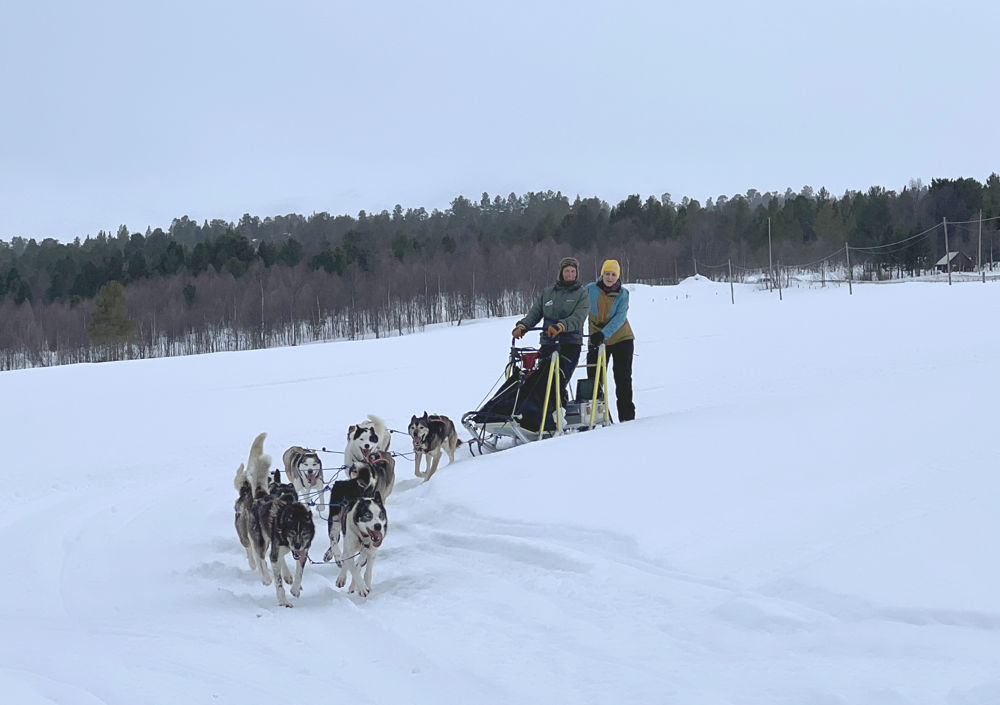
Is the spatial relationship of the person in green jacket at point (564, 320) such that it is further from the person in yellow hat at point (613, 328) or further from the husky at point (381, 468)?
the husky at point (381, 468)

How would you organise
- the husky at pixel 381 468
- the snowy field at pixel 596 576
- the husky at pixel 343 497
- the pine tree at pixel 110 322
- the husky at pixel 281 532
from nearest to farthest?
the snowy field at pixel 596 576
the husky at pixel 281 532
the husky at pixel 343 497
the husky at pixel 381 468
the pine tree at pixel 110 322

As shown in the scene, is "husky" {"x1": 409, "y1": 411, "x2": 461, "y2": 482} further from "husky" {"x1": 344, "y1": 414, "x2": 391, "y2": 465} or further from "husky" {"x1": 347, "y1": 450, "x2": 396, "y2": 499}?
"husky" {"x1": 347, "y1": 450, "x2": 396, "y2": 499}

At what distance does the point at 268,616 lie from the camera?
172 inches

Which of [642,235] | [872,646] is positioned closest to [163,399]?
[872,646]

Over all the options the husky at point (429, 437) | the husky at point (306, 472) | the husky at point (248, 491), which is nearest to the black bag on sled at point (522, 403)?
the husky at point (429, 437)

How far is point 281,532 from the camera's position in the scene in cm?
460

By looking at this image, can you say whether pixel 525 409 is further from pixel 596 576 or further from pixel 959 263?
pixel 959 263

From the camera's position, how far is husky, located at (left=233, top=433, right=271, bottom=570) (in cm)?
523

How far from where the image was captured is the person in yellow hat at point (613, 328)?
8.45 meters

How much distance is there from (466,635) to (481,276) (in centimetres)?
5536

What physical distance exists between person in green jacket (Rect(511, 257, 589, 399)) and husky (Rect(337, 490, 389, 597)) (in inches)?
137

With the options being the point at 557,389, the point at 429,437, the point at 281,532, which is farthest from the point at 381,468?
the point at 557,389

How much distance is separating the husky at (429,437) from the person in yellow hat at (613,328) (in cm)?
171

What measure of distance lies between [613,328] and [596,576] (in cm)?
443
